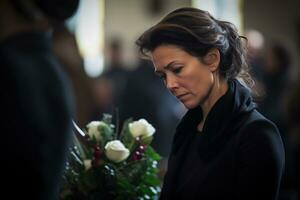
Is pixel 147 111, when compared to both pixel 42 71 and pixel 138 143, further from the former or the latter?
pixel 42 71

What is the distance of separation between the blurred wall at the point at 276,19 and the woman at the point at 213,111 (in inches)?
332

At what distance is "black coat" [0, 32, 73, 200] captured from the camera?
1963 mm

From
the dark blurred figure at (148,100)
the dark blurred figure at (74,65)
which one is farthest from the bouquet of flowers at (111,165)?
the dark blurred figure at (74,65)

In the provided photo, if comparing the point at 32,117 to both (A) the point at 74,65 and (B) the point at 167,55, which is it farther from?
(A) the point at 74,65

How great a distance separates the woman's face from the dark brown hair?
27 millimetres

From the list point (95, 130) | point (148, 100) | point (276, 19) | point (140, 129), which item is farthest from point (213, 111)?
point (276, 19)

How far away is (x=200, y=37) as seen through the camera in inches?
105

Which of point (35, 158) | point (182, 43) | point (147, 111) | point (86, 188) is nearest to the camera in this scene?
point (35, 158)

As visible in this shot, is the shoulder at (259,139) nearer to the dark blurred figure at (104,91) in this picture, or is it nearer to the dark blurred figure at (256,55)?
the dark blurred figure at (256,55)

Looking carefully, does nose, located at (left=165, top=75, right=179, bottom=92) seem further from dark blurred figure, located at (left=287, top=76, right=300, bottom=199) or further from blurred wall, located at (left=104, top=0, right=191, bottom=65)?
blurred wall, located at (left=104, top=0, right=191, bottom=65)

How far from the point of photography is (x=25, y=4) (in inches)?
79.3

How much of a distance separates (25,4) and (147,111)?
415cm

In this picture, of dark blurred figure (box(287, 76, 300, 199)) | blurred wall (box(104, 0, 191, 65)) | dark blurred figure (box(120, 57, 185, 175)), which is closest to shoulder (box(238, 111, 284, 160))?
dark blurred figure (box(287, 76, 300, 199))

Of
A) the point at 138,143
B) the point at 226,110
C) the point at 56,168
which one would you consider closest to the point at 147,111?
the point at 138,143
